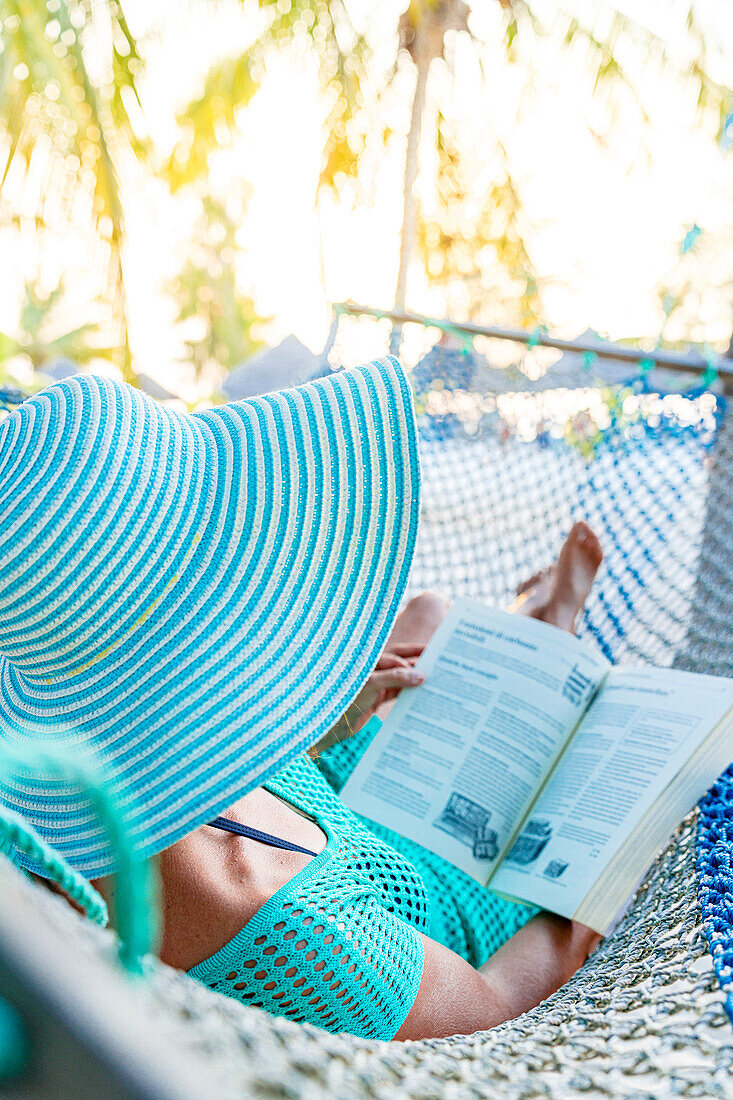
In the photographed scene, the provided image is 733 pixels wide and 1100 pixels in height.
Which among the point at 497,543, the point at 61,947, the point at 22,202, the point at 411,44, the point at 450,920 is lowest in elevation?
the point at 450,920

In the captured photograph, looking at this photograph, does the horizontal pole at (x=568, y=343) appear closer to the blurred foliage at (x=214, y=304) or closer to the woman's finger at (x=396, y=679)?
the woman's finger at (x=396, y=679)

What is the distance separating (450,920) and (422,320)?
3.27ft

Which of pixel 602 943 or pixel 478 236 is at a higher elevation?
pixel 478 236

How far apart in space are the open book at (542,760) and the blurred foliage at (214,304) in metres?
8.48

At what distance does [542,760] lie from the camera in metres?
0.81

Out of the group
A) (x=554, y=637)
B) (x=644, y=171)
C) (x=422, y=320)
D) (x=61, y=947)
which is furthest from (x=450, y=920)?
(x=644, y=171)

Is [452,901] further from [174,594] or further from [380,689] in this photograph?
[174,594]

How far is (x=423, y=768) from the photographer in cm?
81

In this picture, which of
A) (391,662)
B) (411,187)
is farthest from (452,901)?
(411,187)

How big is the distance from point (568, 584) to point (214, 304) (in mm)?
9426

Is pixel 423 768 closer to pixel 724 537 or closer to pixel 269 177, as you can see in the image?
pixel 724 537

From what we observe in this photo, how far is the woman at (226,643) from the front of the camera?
42cm

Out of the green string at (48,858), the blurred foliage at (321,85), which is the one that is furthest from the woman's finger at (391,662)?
the blurred foliage at (321,85)

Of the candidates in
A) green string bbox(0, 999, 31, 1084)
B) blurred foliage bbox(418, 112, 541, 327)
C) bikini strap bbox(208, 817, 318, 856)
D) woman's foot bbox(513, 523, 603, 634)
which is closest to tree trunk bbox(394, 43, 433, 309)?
blurred foliage bbox(418, 112, 541, 327)
